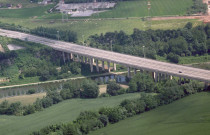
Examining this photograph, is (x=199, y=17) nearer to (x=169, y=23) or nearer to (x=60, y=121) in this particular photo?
(x=169, y=23)

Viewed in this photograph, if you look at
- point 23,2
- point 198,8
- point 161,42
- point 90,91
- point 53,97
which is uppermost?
point 23,2

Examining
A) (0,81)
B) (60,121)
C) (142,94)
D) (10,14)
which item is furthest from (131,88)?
(10,14)

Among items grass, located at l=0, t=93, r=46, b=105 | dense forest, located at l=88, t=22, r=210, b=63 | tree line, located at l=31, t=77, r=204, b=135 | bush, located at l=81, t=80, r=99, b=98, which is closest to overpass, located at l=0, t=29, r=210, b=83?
tree line, located at l=31, t=77, r=204, b=135

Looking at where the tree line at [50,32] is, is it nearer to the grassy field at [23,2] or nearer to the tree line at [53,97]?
the grassy field at [23,2]

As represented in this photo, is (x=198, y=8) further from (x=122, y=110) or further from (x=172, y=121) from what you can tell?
(x=172, y=121)

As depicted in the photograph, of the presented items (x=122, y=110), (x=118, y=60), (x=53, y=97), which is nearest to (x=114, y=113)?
(x=122, y=110)

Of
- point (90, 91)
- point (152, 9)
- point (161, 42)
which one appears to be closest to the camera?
point (90, 91)
